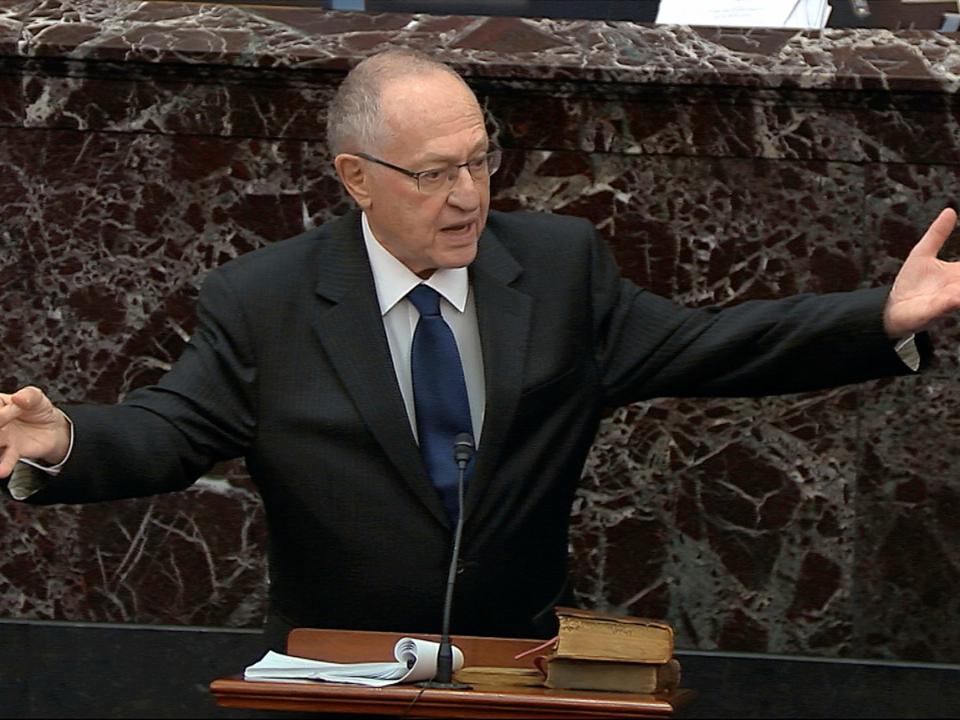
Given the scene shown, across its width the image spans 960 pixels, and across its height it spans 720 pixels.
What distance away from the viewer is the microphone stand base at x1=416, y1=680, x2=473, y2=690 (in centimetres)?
279

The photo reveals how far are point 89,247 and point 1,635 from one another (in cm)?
95

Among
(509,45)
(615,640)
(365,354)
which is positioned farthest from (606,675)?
(509,45)

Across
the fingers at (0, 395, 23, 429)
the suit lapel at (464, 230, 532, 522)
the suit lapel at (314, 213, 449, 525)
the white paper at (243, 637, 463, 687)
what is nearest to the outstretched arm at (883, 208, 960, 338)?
the suit lapel at (464, 230, 532, 522)

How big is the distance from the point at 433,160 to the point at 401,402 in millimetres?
Result: 432

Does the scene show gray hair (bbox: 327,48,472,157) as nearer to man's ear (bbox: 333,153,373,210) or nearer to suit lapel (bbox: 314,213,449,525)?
man's ear (bbox: 333,153,373,210)

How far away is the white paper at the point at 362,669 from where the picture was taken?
2.79 m

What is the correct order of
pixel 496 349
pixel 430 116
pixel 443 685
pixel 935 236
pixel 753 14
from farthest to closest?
pixel 753 14, pixel 496 349, pixel 430 116, pixel 935 236, pixel 443 685

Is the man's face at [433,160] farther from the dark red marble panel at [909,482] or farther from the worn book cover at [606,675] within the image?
the dark red marble panel at [909,482]

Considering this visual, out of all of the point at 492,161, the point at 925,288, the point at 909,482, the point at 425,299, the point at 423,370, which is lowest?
the point at 909,482

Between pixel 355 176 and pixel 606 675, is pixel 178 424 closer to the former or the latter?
pixel 355 176

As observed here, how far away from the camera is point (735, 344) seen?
137 inches

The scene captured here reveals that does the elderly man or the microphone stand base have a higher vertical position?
the elderly man

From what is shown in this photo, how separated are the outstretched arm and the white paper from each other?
102 cm

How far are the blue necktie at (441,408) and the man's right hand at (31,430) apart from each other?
2.10 feet
